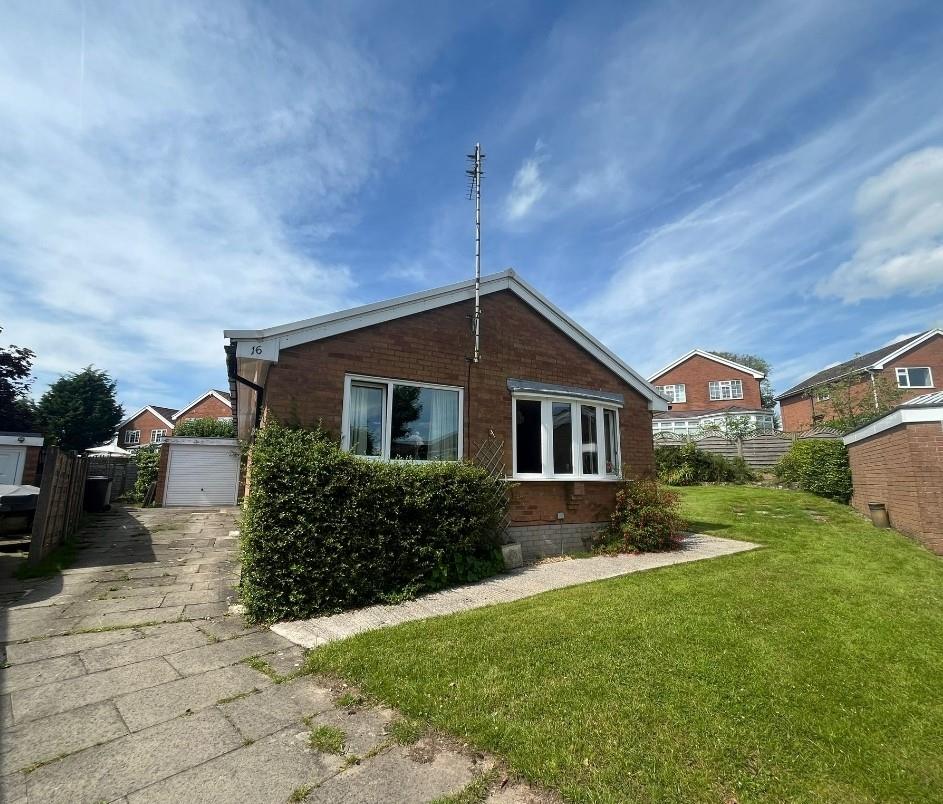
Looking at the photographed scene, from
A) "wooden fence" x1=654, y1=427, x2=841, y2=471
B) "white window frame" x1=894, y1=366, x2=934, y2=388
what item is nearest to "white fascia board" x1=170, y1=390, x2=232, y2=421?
"wooden fence" x1=654, y1=427, x2=841, y2=471

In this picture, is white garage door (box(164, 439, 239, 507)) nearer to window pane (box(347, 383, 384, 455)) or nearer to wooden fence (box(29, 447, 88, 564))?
wooden fence (box(29, 447, 88, 564))

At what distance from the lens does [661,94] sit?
8.16 m

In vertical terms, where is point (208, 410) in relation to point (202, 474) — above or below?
above

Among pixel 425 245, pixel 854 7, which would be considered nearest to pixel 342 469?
pixel 425 245

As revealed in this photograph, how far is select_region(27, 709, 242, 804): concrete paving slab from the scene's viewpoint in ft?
8.75

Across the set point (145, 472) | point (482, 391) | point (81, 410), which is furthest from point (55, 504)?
point (81, 410)

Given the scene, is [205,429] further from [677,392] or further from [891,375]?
[891,375]

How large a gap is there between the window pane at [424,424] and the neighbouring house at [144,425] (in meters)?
44.8

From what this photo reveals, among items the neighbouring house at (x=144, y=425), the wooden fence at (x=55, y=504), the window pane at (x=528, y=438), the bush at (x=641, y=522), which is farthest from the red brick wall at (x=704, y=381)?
the neighbouring house at (x=144, y=425)

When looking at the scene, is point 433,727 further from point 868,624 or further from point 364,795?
point 868,624

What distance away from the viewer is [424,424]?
8594 mm

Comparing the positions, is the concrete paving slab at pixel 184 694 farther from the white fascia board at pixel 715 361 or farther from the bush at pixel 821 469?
the white fascia board at pixel 715 361

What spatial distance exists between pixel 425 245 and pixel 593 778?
34.0 feet

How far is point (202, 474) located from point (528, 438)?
58.9ft
